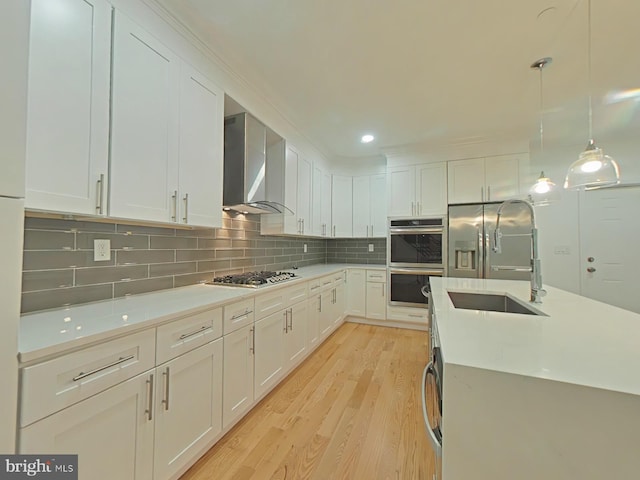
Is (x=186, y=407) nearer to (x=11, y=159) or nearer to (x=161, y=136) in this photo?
(x=11, y=159)

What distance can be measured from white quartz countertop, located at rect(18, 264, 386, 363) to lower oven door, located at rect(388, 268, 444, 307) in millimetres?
2535

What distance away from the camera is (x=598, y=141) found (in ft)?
11.3

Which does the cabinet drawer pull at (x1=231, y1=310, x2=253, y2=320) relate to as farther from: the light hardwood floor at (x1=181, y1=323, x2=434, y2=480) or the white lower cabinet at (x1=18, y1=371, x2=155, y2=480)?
the light hardwood floor at (x1=181, y1=323, x2=434, y2=480)

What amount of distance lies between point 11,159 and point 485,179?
4051 mm

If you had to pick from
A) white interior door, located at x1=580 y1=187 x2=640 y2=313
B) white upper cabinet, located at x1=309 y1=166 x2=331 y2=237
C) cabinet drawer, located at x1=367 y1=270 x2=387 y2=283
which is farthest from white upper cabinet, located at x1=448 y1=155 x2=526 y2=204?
white upper cabinet, located at x1=309 y1=166 x2=331 y2=237

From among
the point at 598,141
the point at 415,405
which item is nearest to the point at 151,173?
the point at 415,405

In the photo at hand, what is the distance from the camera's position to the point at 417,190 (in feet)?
12.1

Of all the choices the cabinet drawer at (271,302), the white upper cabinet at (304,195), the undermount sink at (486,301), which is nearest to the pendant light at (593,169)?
the undermount sink at (486,301)

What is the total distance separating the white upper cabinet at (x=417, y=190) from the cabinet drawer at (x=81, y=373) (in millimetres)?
3384

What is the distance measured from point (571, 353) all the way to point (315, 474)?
4.38 ft

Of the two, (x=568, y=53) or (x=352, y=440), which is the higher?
(x=568, y=53)

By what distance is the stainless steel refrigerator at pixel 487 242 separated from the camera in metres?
3.16

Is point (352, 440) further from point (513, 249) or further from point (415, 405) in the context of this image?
point (513, 249)

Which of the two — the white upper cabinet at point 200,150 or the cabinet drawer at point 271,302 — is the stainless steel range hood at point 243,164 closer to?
the white upper cabinet at point 200,150
